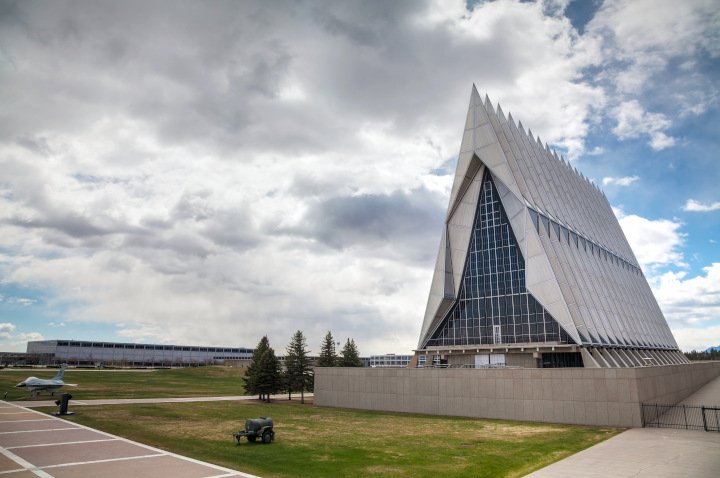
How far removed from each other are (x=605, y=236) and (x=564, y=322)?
109ft

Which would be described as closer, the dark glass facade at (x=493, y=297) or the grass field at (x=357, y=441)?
the grass field at (x=357, y=441)

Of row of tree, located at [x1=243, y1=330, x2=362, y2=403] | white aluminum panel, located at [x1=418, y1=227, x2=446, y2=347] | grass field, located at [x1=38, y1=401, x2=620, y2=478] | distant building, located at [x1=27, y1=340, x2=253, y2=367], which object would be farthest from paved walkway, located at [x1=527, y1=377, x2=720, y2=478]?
distant building, located at [x1=27, y1=340, x2=253, y2=367]

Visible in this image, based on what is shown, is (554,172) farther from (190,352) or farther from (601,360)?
(190,352)

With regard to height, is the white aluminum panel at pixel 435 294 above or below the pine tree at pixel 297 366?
above

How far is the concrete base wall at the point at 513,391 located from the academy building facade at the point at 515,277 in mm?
8233

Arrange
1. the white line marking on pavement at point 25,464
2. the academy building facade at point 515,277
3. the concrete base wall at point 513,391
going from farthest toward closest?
1. the academy building facade at point 515,277
2. the concrete base wall at point 513,391
3. the white line marking on pavement at point 25,464

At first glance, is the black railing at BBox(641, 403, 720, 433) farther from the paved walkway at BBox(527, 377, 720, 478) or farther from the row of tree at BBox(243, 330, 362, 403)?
the row of tree at BBox(243, 330, 362, 403)

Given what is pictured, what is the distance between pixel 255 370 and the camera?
47531mm

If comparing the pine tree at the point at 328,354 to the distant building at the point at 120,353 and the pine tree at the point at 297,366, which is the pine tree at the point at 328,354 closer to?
the pine tree at the point at 297,366

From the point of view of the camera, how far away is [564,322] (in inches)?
1537

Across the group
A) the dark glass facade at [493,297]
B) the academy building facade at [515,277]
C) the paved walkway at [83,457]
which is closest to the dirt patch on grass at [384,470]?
the paved walkway at [83,457]

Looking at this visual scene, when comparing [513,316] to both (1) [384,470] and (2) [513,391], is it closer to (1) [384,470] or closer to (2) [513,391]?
(2) [513,391]

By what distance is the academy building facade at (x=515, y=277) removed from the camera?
40719mm

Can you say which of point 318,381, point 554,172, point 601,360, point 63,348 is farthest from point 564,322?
point 63,348
